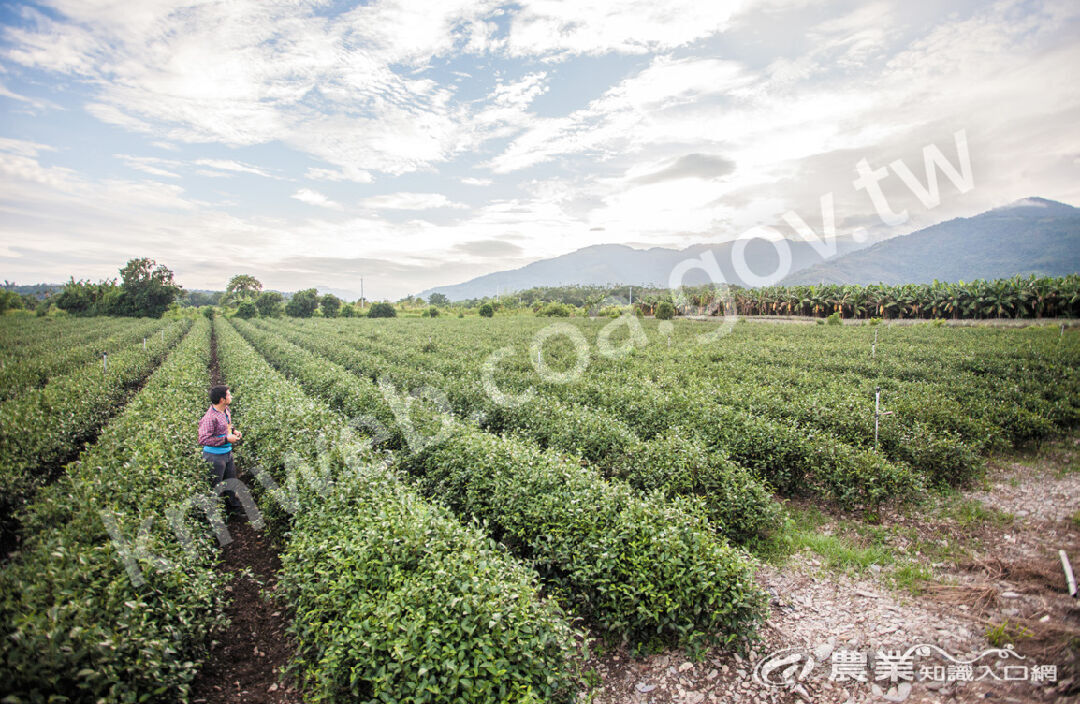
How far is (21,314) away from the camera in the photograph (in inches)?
2095

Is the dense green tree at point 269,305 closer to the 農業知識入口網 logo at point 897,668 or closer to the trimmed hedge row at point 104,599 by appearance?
the trimmed hedge row at point 104,599

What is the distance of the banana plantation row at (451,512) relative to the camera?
11.3 ft

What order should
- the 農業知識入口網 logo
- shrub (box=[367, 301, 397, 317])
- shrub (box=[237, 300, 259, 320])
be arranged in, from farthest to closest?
shrub (box=[367, 301, 397, 317])
shrub (box=[237, 300, 259, 320])
the 農業知識入口網 logo

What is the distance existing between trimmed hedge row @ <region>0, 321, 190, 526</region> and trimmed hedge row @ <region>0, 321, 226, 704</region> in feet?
5.73

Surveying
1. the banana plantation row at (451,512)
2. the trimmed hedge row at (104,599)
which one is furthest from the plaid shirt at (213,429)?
the trimmed hedge row at (104,599)

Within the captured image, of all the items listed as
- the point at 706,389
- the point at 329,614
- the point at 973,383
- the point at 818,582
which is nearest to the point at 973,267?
the point at 973,383

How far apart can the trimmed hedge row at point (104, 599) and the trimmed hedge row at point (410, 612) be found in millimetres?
895

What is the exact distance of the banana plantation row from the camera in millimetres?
3439

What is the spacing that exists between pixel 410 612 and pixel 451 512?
1956 mm

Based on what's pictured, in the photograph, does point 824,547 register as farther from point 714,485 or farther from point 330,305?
point 330,305

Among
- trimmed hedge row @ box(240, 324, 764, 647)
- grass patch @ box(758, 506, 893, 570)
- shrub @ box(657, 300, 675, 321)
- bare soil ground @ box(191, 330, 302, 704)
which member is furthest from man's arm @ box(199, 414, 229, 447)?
shrub @ box(657, 300, 675, 321)

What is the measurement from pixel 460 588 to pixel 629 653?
2.26 m

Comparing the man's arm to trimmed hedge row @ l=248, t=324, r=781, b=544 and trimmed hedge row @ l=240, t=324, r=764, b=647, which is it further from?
trimmed hedge row @ l=240, t=324, r=764, b=647

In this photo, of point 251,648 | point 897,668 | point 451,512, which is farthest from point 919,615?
point 251,648
